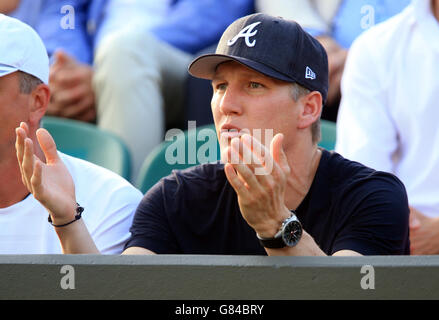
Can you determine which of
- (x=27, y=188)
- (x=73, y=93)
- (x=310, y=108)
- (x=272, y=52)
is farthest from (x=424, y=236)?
(x=73, y=93)

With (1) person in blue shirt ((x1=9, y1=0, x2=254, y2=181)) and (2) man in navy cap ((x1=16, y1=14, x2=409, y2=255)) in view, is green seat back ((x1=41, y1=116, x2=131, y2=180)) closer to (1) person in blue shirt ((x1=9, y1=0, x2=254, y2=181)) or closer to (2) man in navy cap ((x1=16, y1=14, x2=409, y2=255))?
(1) person in blue shirt ((x1=9, y1=0, x2=254, y2=181))

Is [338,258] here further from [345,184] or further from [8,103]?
[8,103]

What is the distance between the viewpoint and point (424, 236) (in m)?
2.08

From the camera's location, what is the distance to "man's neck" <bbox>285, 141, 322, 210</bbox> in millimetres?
1786

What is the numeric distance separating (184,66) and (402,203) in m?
1.40

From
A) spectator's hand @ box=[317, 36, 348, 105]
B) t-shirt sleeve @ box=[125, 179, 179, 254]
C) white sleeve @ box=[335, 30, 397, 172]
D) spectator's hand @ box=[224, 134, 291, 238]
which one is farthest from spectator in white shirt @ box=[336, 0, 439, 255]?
spectator's hand @ box=[224, 134, 291, 238]

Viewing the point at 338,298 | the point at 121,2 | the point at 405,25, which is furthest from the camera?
the point at 121,2

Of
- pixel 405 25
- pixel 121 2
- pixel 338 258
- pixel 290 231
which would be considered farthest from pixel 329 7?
pixel 338 258

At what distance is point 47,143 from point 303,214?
612 millimetres

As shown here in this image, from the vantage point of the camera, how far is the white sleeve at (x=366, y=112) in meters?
2.26

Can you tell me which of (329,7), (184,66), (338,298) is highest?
(329,7)

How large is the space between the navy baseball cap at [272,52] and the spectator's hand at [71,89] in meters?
1.15

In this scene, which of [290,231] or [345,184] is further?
[345,184]

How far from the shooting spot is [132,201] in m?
1.90
